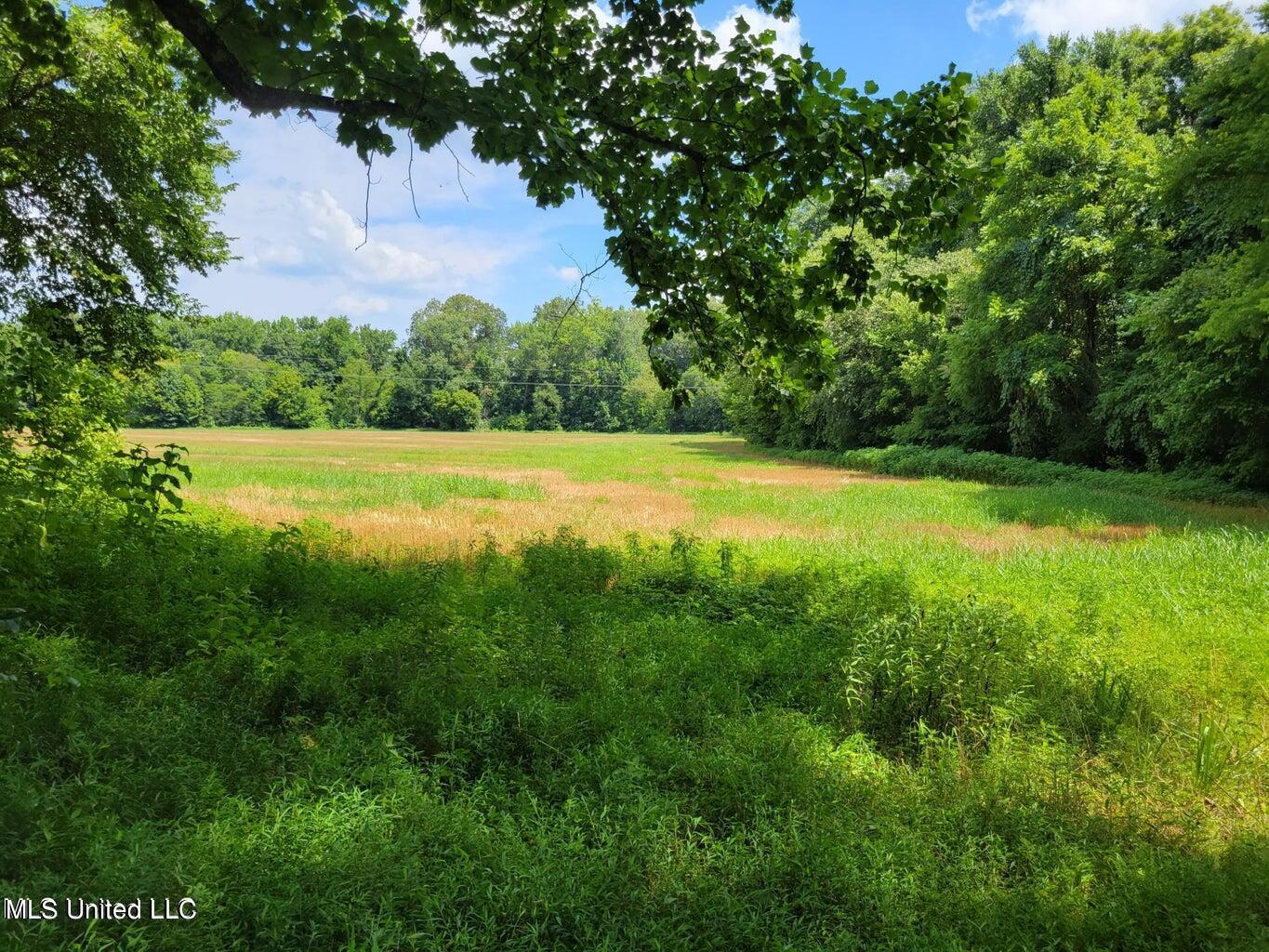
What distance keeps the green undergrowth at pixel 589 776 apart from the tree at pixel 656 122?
3.36 meters

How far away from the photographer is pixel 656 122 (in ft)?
18.1

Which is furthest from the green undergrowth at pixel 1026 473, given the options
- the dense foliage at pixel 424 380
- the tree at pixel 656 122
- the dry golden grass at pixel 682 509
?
the dense foliage at pixel 424 380

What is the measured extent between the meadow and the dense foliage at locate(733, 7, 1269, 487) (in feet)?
10.6

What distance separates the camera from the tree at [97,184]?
10.6 metres

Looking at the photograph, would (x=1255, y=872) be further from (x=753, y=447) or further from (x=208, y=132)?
(x=753, y=447)

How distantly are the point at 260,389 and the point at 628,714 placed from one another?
11661 centimetres

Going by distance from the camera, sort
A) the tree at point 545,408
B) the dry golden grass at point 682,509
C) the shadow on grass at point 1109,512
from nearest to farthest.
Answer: the dry golden grass at point 682,509, the shadow on grass at point 1109,512, the tree at point 545,408

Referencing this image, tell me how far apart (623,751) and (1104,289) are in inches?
1082

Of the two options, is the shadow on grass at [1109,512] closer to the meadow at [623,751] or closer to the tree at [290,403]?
the meadow at [623,751]

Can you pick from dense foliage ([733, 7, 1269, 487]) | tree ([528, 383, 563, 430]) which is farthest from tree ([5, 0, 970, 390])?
tree ([528, 383, 563, 430])

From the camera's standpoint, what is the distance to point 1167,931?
2967 millimetres

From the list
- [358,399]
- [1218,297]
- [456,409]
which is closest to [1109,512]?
[1218,297]

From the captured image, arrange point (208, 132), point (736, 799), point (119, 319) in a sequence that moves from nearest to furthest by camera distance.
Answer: point (736, 799), point (119, 319), point (208, 132)

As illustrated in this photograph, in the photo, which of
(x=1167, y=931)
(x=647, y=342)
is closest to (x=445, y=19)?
(x=647, y=342)
